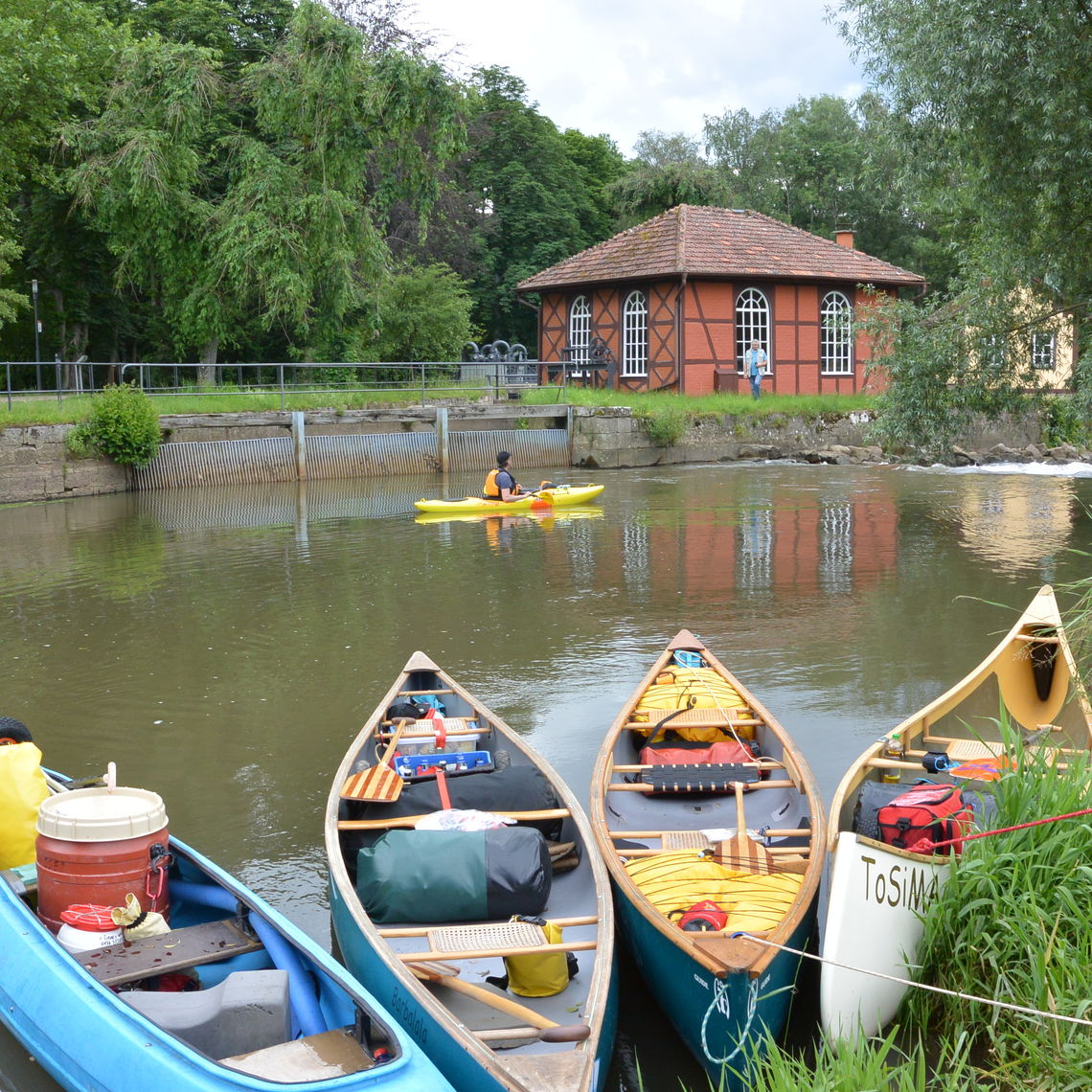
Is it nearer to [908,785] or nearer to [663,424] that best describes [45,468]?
[663,424]

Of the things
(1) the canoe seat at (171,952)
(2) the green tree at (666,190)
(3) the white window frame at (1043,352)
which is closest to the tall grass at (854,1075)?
(1) the canoe seat at (171,952)

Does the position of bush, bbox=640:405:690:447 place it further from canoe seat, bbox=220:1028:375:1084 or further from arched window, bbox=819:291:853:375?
canoe seat, bbox=220:1028:375:1084

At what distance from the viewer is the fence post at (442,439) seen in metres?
26.3

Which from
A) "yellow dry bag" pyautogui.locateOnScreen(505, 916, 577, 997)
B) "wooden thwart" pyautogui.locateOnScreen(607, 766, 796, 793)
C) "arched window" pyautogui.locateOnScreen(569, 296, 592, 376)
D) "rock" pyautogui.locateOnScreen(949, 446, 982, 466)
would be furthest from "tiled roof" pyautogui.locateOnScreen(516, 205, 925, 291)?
"yellow dry bag" pyautogui.locateOnScreen(505, 916, 577, 997)

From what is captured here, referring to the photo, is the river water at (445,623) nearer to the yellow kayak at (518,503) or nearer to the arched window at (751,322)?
the yellow kayak at (518,503)

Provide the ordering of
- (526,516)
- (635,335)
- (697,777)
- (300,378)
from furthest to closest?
(635,335)
(300,378)
(526,516)
(697,777)

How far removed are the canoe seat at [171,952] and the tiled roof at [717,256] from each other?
1092 inches

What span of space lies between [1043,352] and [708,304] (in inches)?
550

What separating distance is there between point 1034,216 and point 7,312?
62.3 feet

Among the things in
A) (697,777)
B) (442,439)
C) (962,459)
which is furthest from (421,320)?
(697,777)

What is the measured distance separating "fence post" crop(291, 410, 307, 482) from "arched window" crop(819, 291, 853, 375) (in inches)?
587

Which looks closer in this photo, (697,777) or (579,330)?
(697,777)

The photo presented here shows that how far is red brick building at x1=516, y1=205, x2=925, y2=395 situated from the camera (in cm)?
3184

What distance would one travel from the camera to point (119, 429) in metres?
22.5
